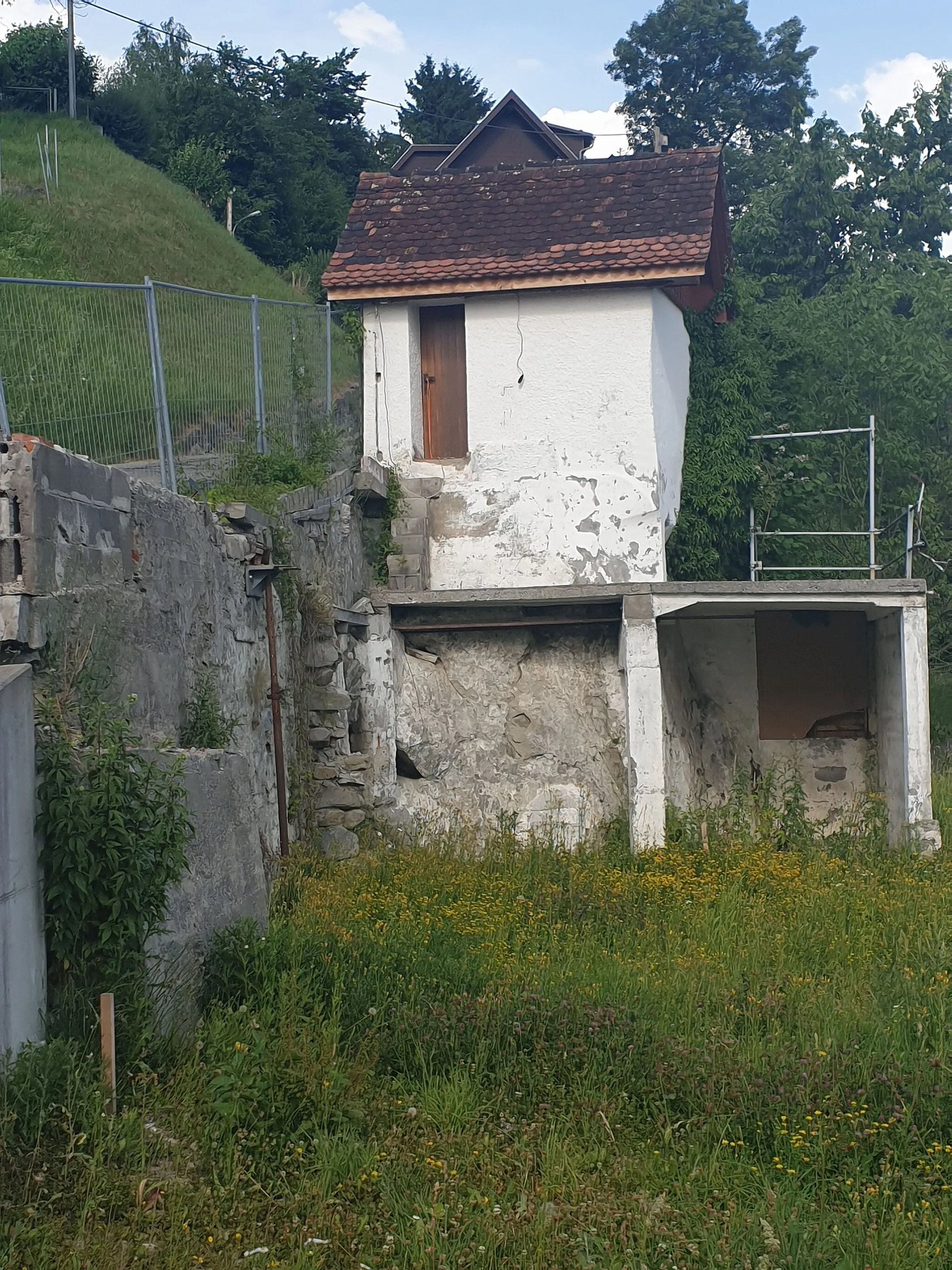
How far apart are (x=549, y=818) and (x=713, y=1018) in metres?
5.79

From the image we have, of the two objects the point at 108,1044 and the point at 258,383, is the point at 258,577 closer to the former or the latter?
the point at 258,383

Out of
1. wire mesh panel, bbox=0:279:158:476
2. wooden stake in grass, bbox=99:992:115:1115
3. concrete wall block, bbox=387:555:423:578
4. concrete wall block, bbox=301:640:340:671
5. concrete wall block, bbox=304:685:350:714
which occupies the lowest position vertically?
wooden stake in grass, bbox=99:992:115:1115

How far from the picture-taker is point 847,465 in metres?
22.3

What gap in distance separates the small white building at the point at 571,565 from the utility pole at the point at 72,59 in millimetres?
26674

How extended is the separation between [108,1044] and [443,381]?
1071 cm

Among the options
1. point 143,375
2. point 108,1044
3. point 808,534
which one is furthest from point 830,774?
point 108,1044

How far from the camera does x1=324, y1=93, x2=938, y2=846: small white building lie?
43.5 ft

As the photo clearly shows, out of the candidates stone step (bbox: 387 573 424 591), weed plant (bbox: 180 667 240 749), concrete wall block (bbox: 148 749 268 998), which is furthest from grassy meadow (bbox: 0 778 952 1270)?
stone step (bbox: 387 573 424 591)

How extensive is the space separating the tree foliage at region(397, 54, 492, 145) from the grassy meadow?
3911 cm

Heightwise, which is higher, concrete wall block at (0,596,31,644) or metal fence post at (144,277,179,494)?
metal fence post at (144,277,179,494)

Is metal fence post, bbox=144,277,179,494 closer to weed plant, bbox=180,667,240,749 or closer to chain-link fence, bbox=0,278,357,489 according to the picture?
chain-link fence, bbox=0,278,357,489

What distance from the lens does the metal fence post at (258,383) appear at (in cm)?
1211

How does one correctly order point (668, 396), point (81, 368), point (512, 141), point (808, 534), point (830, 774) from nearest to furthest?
point (81, 368) → point (830, 774) → point (668, 396) → point (808, 534) → point (512, 141)

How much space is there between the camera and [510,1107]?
260 inches
